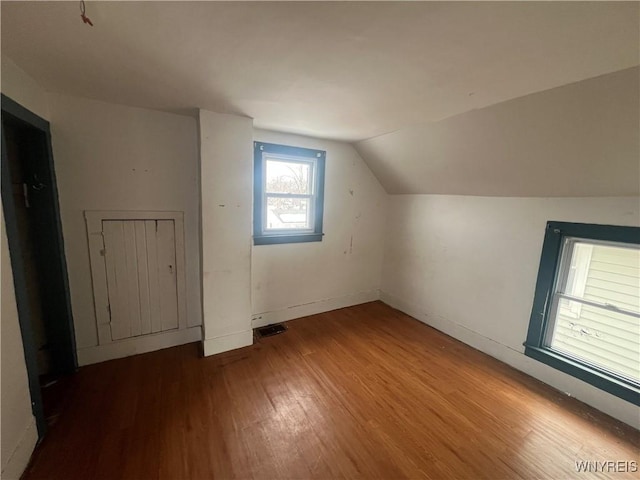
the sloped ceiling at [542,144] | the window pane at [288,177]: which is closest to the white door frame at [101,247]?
the window pane at [288,177]

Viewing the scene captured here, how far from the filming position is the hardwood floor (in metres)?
1.42

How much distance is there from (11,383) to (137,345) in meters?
1.08

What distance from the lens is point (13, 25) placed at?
108cm

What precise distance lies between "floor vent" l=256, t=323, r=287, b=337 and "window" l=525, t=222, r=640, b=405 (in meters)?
2.37

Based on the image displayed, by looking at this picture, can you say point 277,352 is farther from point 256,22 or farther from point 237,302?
point 256,22

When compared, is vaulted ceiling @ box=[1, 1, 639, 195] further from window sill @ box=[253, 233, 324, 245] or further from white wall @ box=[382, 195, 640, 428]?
window sill @ box=[253, 233, 324, 245]

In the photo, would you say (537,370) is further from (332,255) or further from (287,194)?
(287,194)

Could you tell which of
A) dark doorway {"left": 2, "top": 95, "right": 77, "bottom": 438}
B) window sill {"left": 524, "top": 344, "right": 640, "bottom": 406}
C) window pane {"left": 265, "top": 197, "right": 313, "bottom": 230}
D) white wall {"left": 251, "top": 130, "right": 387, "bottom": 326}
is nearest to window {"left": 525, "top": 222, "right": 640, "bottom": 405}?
window sill {"left": 524, "top": 344, "right": 640, "bottom": 406}

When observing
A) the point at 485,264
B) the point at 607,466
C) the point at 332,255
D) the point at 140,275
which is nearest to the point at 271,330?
the point at 332,255

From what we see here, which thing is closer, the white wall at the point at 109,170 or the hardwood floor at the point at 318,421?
the hardwood floor at the point at 318,421

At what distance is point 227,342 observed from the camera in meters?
2.45

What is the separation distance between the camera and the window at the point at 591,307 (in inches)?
73.3

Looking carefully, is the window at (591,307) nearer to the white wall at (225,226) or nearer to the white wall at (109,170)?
the white wall at (225,226)

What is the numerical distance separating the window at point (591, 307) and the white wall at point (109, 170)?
3166mm
